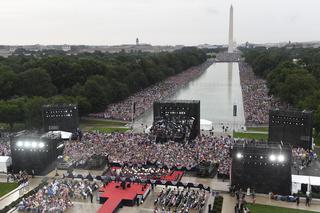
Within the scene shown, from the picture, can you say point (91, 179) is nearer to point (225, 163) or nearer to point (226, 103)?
point (225, 163)

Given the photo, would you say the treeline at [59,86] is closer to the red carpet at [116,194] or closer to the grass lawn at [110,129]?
the grass lawn at [110,129]

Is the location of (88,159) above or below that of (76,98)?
below

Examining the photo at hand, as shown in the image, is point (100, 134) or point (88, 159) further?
point (100, 134)

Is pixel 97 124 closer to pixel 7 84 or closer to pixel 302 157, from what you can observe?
pixel 7 84

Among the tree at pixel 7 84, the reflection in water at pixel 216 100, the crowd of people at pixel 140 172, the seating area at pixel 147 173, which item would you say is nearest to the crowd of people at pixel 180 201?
the seating area at pixel 147 173

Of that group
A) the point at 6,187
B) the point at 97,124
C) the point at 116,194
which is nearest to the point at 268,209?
the point at 116,194

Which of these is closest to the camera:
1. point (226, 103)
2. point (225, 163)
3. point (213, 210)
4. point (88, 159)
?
point (213, 210)

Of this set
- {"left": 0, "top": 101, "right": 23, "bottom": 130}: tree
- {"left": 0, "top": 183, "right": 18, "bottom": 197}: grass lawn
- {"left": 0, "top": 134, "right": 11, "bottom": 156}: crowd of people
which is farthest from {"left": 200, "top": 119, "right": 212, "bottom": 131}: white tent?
{"left": 0, "top": 183, "right": 18, "bottom": 197}: grass lawn

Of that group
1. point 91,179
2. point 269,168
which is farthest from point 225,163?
point 91,179
